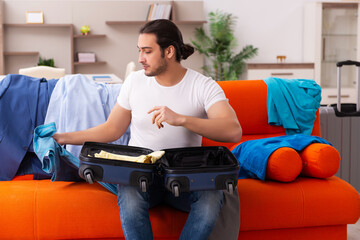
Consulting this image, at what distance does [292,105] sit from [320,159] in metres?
0.56

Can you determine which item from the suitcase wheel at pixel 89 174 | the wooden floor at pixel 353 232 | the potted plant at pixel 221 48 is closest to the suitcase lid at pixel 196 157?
the suitcase wheel at pixel 89 174

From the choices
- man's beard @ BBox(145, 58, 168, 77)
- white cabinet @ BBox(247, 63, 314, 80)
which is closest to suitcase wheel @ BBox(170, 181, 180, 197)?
man's beard @ BBox(145, 58, 168, 77)

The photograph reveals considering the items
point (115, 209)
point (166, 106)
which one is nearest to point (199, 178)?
point (166, 106)

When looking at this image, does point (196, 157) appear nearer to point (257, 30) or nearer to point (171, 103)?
point (171, 103)

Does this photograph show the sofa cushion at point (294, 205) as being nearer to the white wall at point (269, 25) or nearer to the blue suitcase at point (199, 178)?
the blue suitcase at point (199, 178)

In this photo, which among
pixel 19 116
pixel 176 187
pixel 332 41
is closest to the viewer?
pixel 176 187

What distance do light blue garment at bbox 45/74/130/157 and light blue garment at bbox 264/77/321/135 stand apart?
2.68 ft

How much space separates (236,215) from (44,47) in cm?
533

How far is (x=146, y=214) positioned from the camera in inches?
64.6

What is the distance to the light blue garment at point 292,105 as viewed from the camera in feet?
8.01

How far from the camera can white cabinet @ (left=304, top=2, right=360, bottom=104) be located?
21.3 feet

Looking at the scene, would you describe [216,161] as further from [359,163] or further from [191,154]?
[359,163]

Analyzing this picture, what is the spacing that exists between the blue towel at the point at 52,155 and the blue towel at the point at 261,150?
2.10 ft

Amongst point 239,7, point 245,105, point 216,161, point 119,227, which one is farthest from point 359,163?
point 239,7
